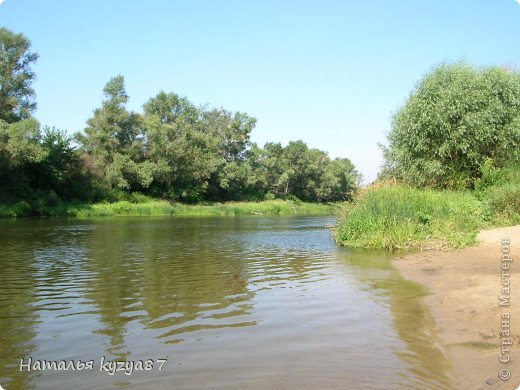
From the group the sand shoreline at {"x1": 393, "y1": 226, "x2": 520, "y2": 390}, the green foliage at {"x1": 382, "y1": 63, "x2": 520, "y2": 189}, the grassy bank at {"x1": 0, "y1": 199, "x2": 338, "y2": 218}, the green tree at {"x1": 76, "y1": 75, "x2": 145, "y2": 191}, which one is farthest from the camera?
the green tree at {"x1": 76, "y1": 75, "x2": 145, "y2": 191}

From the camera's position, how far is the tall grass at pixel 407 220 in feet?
59.5

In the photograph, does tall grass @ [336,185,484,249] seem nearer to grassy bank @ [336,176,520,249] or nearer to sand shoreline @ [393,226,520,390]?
grassy bank @ [336,176,520,249]

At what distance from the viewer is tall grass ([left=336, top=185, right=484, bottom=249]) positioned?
18141 millimetres

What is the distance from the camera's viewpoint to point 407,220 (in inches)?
733

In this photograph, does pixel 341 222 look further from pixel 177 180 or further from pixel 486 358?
pixel 177 180

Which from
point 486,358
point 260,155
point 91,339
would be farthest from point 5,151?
point 260,155

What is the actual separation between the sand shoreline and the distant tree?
4538cm

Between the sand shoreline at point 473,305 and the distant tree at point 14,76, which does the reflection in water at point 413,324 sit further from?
the distant tree at point 14,76

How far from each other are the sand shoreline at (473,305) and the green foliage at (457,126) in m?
10.8

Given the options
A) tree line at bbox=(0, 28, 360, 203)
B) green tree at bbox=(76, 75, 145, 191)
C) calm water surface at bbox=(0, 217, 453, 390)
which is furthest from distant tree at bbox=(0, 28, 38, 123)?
calm water surface at bbox=(0, 217, 453, 390)

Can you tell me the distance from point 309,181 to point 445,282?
82.5 metres

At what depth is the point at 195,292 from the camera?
10.7 meters

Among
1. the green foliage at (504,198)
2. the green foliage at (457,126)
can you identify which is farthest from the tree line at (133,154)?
the green foliage at (504,198)

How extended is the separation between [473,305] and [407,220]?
10.4 meters
